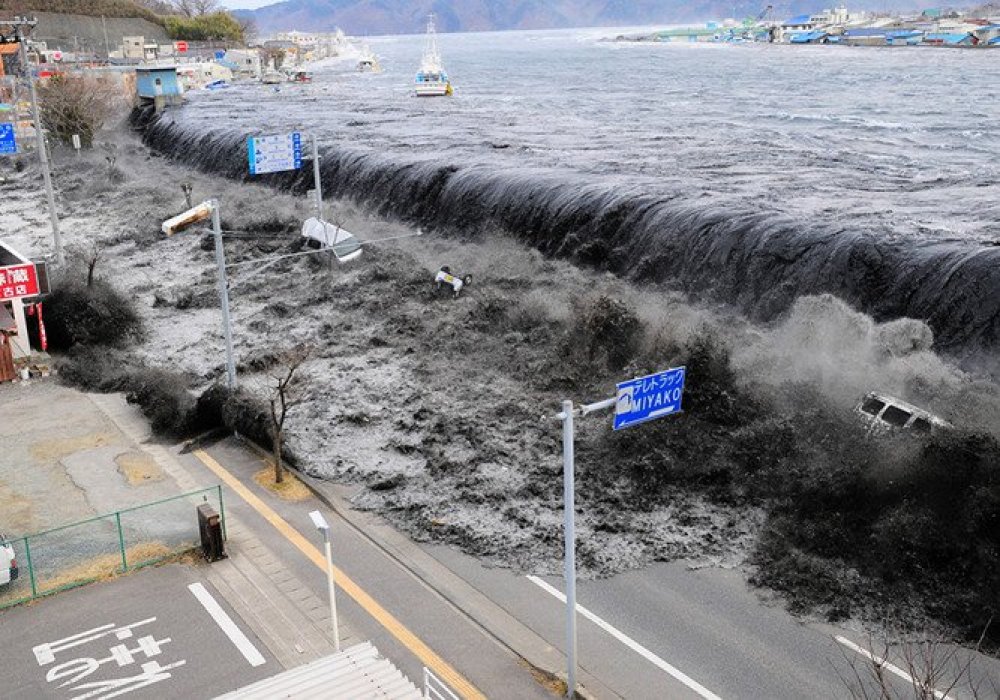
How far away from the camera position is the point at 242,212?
190 ft

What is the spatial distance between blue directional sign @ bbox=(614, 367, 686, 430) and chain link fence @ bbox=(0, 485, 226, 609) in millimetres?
10278

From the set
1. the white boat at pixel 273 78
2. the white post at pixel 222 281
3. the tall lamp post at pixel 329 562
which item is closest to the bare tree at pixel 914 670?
the tall lamp post at pixel 329 562

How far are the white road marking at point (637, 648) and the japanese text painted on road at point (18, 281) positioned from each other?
66.6 feet

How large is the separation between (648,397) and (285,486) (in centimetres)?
1293

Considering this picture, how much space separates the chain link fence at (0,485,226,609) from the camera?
60.8 feet

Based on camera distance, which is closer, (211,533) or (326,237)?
(211,533)

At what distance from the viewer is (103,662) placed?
648 inches

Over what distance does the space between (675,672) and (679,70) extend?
133 meters

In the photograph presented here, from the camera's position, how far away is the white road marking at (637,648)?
16031 mm

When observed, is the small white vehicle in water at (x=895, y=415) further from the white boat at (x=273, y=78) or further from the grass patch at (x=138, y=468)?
the white boat at (x=273, y=78)

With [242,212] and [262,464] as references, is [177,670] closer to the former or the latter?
[262,464]

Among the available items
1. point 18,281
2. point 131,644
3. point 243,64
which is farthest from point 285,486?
A: point 243,64

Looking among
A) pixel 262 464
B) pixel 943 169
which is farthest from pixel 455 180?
pixel 262 464

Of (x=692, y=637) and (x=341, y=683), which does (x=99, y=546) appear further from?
(x=692, y=637)
